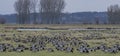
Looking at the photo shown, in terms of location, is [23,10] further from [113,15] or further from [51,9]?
[113,15]

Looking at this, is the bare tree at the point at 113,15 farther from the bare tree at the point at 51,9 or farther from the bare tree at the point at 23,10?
the bare tree at the point at 23,10

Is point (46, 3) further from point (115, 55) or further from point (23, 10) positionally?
point (115, 55)

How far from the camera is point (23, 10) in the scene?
489 ft

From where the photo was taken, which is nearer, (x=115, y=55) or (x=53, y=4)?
(x=115, y=55)

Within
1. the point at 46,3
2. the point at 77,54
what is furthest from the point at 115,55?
the point at 46,3

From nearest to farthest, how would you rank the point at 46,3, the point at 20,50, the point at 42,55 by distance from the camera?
the point at 42,55, the point at 20,50, the point at 46,3

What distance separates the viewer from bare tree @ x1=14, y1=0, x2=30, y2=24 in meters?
149

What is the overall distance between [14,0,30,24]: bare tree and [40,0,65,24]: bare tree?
19.9ft

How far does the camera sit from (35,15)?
156 metres

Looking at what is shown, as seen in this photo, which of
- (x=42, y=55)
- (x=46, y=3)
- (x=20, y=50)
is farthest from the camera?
(x=46, y=3)

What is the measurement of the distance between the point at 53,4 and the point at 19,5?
14.8 meters

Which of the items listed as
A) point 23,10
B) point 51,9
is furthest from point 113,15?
point 23,10

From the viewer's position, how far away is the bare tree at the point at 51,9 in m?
148

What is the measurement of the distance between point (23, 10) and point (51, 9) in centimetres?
1206
